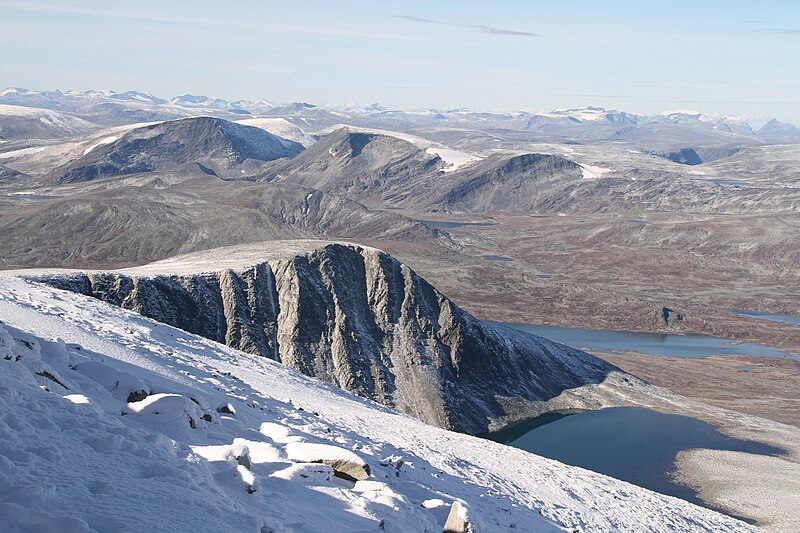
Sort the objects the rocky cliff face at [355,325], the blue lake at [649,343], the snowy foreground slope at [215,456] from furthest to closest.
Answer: the blue lake at [649,343], the rocky cliff face at [355,325], the snowy foreground slope at [215,456]

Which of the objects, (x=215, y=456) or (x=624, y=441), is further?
(x=624, y=441)

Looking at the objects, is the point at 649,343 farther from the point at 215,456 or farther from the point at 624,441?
the point at 215,456

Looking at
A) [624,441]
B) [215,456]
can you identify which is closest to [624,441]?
[624,441]

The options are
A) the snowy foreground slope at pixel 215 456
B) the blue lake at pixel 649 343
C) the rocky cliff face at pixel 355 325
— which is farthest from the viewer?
the blue lake at pixel 649 343

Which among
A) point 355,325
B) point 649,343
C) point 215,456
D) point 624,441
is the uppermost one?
point 215,456

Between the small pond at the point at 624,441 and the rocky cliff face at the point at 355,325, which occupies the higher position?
the rocky cliff face at the point at 355,325

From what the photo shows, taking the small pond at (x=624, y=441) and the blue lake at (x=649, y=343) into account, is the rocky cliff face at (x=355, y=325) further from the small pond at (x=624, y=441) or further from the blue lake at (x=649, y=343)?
the blue lake at (x=649, y=343)

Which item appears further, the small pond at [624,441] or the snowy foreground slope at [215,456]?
the small pond at [624,441]

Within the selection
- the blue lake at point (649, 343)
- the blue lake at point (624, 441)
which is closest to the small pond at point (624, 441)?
the blue lake at point (624, 441)
